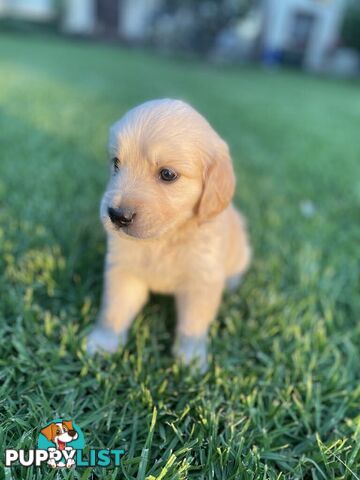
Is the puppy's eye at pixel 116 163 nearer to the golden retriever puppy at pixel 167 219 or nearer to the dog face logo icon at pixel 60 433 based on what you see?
the golden retriever puppy at pixel 167 219

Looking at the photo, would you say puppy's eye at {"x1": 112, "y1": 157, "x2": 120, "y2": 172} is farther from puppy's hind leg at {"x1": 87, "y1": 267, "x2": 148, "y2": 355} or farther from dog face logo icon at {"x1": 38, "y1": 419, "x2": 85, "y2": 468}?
dog face logo icon at {"x1": 38, "y1": 419, "x2": 85, "y2": 468}

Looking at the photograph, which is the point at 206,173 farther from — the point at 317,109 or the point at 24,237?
the point at 317,109

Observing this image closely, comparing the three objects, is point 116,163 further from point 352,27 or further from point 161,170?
point 352,27

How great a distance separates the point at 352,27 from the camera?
2245 centimetres

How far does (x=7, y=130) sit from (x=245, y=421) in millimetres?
4478

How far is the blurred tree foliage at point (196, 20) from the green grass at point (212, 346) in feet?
60.0

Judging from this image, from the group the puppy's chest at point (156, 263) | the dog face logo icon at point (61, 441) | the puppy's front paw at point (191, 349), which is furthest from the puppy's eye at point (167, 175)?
the dog face logo icon at point (61, 441)

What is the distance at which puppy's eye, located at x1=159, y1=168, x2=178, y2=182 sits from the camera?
1671 mm

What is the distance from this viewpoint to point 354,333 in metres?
2.29

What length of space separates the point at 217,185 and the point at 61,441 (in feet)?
3.86

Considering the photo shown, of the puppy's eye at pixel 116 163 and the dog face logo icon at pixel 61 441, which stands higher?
the puppy's eye at pixel 116 163

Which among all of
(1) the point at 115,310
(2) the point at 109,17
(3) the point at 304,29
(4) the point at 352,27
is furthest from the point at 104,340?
(2) the point at 109,17

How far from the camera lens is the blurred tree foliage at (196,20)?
19625mm

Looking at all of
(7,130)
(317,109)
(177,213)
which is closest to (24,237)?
(177,213)
